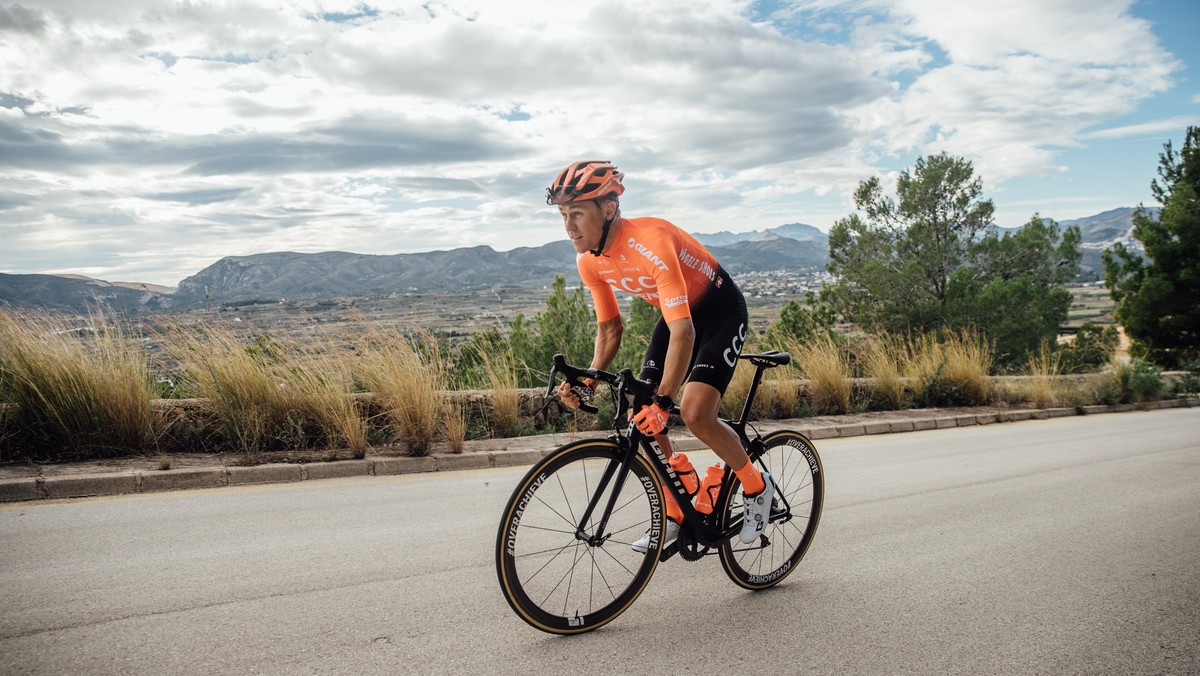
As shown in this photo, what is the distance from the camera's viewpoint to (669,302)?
11.4 feet

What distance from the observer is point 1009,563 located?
4.48 m

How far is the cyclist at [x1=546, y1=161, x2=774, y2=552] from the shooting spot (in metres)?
3.49

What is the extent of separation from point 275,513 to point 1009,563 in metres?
5.16

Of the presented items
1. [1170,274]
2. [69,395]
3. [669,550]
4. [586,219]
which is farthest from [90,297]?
[1170,274]

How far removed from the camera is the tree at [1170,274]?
34500 mm

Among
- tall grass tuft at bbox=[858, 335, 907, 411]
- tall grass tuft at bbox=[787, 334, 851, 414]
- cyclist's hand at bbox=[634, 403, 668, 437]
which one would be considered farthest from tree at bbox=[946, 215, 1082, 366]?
cyclist's hand at bbox=[634, 403, 668, 437]

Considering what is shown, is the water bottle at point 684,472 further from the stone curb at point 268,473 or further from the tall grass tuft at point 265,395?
the tall grass tuft at point 265,395

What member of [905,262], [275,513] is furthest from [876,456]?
[905,262]

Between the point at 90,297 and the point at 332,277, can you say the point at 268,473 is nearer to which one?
the point at 90,297

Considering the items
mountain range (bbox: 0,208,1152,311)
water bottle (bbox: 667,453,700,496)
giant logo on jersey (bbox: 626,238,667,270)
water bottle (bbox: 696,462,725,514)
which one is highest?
mountain range (bbox: 0,208,1152,311)

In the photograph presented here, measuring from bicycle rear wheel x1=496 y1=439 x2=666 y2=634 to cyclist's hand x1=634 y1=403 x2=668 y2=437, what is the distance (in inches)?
13.6

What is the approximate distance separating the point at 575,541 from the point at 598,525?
0.19 m

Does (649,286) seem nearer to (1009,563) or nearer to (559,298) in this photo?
(1009,563)

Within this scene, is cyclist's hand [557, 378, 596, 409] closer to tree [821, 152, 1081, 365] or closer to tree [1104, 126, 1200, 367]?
tree [821, 152, 1081, 365]
